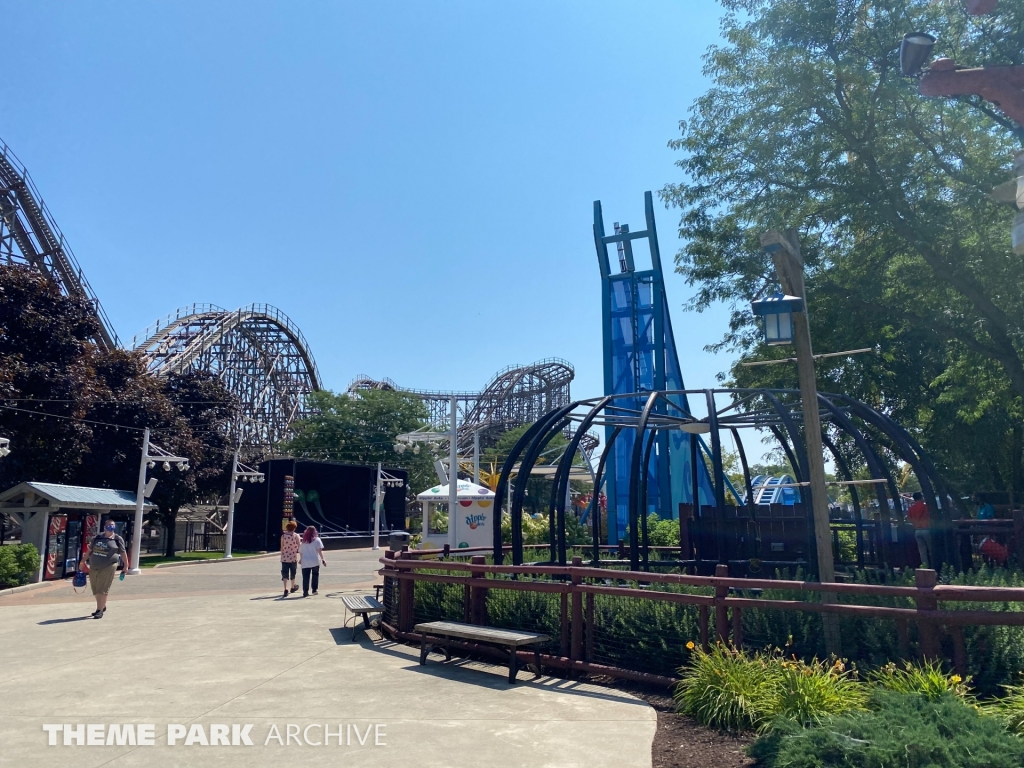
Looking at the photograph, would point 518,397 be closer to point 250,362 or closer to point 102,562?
point 250,362

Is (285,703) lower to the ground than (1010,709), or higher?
lower

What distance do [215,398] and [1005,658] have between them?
35039mm

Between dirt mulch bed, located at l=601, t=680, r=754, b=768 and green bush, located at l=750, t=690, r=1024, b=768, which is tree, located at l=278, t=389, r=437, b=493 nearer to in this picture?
dirt mulch bed, located at l=601, t=680, r=754, b=768

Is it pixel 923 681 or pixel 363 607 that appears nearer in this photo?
pixel 923 681

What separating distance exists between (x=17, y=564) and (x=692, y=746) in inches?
730

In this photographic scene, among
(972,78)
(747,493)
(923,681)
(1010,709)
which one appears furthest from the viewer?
(747,493)

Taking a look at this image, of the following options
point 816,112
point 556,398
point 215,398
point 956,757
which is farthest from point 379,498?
point 956,757

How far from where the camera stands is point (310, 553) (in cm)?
1645

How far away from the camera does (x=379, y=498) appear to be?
138 ft

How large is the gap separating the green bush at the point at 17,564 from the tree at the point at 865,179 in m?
17.0

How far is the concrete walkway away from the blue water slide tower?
12672 millimetres

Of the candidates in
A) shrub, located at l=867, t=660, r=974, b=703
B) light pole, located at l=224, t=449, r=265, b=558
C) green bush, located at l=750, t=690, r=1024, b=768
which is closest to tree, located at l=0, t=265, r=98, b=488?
light pole, located at l=224, t=449, r=265, b=558

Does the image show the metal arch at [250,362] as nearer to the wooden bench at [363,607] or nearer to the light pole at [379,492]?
the light pole at [379,492]

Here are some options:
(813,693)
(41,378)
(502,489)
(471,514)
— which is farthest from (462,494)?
(813,693)
